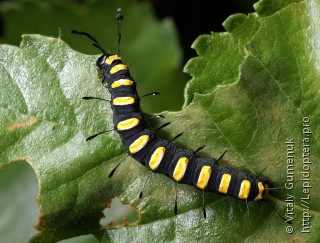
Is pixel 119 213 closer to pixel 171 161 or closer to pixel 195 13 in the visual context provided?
pixel 171 161

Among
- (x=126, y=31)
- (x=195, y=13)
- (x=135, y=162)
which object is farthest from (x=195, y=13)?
(x=135, y=162)

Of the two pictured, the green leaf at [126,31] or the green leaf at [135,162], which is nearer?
the green leaf at [135,162]

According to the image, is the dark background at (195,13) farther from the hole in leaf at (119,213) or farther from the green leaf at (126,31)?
the hole in leaf at (119,213)

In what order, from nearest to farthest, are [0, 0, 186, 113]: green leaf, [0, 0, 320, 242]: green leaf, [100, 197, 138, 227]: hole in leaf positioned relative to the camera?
[0, 0, 320, 242]: green leaf
[100, 197, 138, 227]: hole in leaf
[0, 0, 186, 113]: green leaf

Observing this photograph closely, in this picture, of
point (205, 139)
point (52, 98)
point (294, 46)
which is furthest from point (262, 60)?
point (52, 98)

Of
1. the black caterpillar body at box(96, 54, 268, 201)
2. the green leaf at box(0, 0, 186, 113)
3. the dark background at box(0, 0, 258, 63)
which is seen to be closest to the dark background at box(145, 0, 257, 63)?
the dark background at box(0, 0, 258, 63)

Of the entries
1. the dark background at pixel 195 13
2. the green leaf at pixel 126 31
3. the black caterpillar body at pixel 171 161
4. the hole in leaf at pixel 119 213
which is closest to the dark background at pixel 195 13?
the dark background at pixel 195 13

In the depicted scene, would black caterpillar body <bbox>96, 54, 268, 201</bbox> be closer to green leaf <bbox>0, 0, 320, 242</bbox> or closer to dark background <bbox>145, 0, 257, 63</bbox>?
green leaf <bbox>0, 0, 320, 242</bbox>
